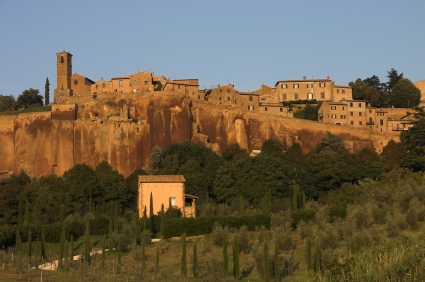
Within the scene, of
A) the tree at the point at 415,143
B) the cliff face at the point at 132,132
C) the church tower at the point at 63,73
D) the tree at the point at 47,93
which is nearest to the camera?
the tree at the point at 415,143

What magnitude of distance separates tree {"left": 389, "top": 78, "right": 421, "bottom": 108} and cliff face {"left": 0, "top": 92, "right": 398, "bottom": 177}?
2004cm

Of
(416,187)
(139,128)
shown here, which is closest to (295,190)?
(416,187)

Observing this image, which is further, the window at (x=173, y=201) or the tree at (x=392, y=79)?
the tree at (x=392, y=79)

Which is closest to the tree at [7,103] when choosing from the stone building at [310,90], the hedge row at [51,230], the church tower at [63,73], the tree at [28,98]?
the tree at [28,98]

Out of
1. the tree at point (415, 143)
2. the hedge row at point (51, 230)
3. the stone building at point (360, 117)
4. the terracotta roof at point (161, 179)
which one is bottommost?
the hedge row at point (51, 230)

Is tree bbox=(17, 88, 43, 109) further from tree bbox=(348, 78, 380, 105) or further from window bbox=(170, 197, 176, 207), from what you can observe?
window bbox=(170, 197, 176, 207)

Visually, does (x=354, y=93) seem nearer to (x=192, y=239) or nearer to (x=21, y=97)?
(x=21, y=97)

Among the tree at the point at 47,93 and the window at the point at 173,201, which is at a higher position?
the tree at the point at 47,93

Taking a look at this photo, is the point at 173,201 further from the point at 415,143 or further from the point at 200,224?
the point at 415,143

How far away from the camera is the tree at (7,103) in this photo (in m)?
103

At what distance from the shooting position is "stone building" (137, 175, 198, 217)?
64.1m

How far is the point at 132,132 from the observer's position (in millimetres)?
85875

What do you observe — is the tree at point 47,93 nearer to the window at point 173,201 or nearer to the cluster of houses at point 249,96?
the cluster of houses at point 249,96

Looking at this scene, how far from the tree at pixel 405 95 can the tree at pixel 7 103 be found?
149 ft
